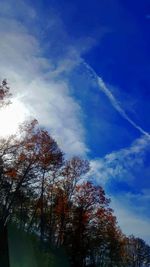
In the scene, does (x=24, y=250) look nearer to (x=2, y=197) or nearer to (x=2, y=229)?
(x=2, y=229)

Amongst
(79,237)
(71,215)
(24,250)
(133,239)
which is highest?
(133,239)

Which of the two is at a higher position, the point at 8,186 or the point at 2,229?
the point at 8,186

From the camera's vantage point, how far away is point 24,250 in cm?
2953

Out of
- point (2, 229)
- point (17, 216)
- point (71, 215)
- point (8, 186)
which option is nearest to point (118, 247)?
point (17, 216)

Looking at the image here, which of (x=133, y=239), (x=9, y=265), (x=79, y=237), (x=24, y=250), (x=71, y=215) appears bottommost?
(x=9, y=265)

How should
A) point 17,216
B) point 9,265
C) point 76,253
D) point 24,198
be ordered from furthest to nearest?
point 17,216 < point 24,198 < point 76,253 < point 9,265

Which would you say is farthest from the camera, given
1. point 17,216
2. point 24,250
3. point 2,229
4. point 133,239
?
point 133,239

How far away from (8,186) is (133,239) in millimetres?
77030

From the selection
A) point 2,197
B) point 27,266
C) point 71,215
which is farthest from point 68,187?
point 27,266

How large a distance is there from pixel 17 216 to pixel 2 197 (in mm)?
11828

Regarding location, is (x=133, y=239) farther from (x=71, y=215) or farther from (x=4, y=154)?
(x=4, y=154)

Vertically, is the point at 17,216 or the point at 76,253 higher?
the point at 17,216

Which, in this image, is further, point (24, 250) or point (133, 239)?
point (133, 239)

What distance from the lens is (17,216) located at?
5888 cm
